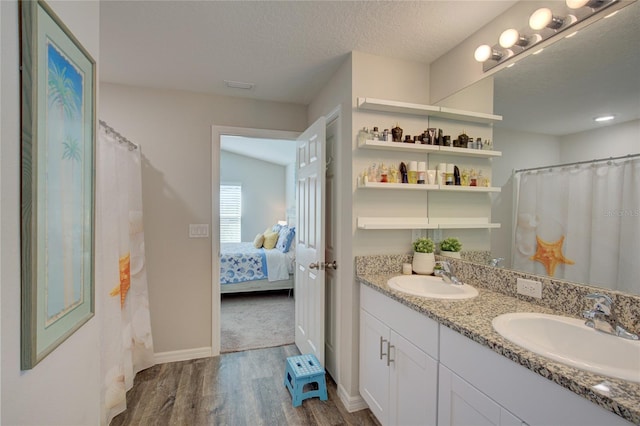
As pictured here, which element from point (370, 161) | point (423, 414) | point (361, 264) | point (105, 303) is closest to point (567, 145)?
point (370, 161)

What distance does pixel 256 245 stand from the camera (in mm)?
5113

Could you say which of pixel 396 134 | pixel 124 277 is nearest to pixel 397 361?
pixel 396 134

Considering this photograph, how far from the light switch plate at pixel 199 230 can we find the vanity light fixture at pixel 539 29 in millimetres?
2396

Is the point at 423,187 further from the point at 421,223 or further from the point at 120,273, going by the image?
the point at 120,273

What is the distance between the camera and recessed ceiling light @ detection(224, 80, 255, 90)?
8.13 ft

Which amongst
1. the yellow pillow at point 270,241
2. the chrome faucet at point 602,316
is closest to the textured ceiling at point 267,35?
the chrome faucet at point 602,316

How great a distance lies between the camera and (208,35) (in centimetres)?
181

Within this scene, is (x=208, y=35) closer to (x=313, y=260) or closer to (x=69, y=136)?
(x=69, y=136)

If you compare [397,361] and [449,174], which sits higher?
[449,174]

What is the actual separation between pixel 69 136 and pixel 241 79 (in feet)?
5.64

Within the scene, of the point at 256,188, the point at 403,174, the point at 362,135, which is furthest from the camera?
the point at 256,188

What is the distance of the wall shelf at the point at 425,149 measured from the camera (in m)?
1.88

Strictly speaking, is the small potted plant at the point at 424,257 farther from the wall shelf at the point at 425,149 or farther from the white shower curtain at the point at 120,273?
the white shower curtain at the point at 120,273

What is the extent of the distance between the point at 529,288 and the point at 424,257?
64 centimetres
